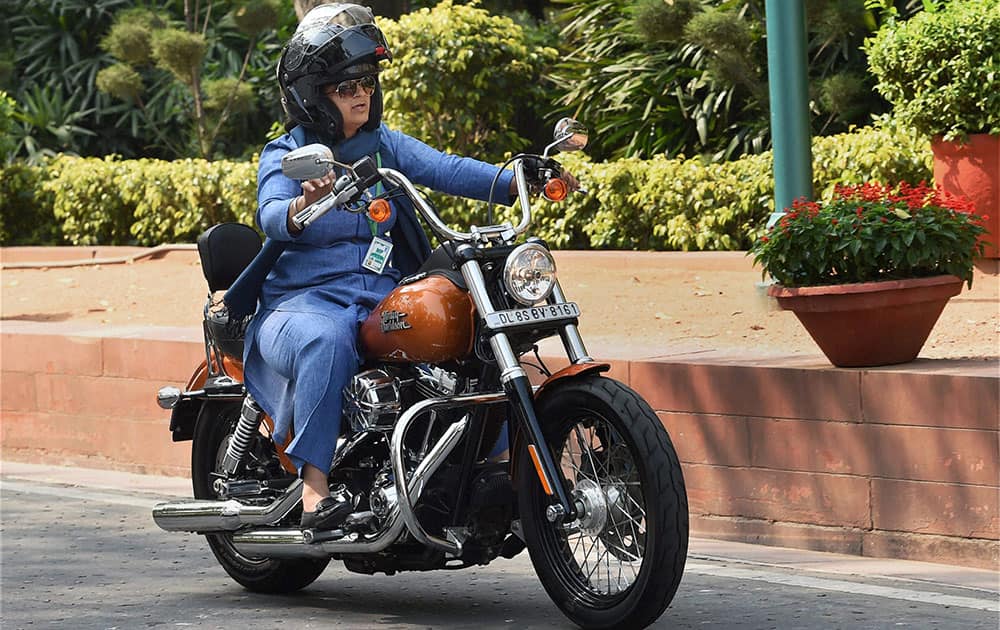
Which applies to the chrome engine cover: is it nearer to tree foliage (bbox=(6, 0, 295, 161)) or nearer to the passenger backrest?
the passenger backrest

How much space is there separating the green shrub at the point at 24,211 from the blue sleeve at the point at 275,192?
33.3 ft

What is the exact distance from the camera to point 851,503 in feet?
20.7

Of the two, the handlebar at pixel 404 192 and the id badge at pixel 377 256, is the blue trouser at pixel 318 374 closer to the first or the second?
the id badge at pixel 377 256

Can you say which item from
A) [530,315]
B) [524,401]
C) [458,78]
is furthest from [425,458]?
[458,78]

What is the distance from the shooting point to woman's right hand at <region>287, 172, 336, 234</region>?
486cm

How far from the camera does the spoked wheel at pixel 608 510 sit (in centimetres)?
459

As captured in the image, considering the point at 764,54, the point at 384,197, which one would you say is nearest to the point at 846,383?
the point at 384,197

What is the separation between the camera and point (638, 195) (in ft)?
37.6

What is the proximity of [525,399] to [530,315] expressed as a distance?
0.25m

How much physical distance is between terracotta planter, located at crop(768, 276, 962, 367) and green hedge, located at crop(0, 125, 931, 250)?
3609 millimetres

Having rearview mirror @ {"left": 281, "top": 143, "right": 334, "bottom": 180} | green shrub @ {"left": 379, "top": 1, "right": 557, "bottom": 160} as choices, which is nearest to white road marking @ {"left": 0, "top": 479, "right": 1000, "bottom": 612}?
rearview mirror @ {"left": 281, "top": 143, "right": 334, "bottom": 180}

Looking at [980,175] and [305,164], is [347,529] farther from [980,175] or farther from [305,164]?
[980,175]

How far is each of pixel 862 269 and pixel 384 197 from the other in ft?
7.57

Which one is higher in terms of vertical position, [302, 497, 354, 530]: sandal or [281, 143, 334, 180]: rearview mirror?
[281, 143, 334, 180]: rearview mirror
